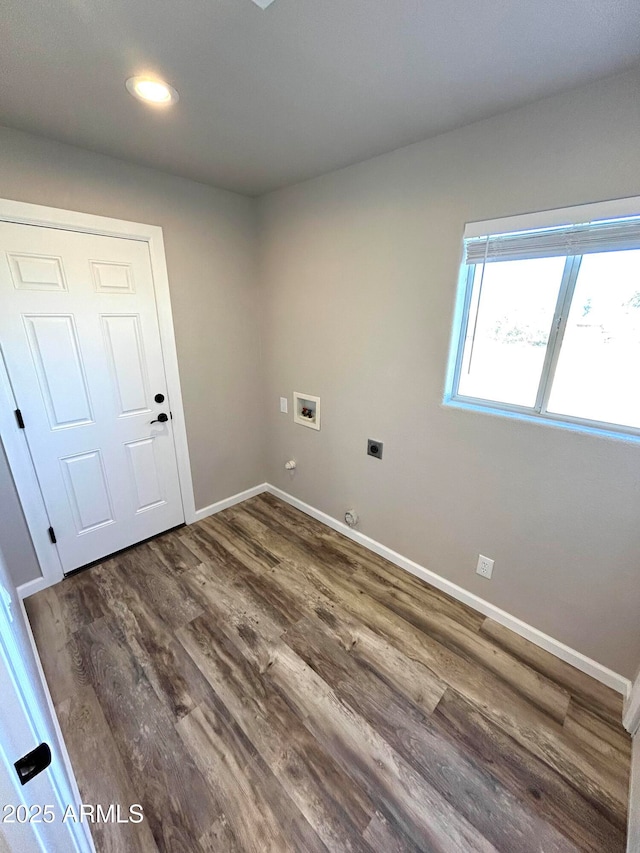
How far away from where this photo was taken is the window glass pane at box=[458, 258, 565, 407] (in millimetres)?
1511

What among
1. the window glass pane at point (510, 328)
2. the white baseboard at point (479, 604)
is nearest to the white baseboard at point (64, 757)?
the white baseboard at point (479, 604)

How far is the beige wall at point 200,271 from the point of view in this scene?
1.75 metres

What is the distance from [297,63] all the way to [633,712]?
274cm

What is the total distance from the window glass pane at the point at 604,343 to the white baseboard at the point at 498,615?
3.72 feet

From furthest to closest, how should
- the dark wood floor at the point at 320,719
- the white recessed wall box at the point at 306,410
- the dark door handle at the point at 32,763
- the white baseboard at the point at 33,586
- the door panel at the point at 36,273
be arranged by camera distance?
the white recessed wall box at the point at 306,410, the white baseboard at the point at 33,586, the door panel at the point at 36,273, the dark wood floor at the point at 320,719, the dark door handle at the point at 32,763

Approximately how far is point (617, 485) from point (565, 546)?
0.37 metres

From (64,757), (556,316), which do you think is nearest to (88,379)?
(64,757)

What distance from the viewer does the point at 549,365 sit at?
1531mm

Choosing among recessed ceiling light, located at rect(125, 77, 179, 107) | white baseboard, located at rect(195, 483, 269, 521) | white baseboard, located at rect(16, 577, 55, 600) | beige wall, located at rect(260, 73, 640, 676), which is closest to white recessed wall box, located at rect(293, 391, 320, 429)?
beige wall, located at rect(260, 73, 640, 676)

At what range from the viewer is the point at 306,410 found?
8.82 feet

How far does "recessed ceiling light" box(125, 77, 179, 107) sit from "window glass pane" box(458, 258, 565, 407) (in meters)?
1.48

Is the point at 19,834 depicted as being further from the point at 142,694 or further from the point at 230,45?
the point at 230,45

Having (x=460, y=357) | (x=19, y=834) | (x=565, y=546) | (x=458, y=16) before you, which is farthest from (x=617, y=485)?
(x=19, y=834)

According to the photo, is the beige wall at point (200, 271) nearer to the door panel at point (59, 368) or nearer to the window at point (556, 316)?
the door panel at point (59, 368)
